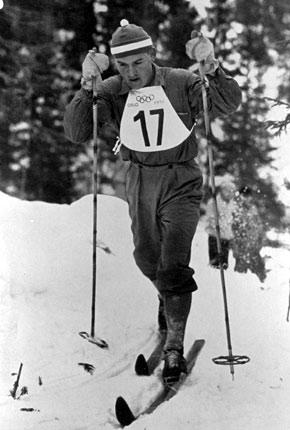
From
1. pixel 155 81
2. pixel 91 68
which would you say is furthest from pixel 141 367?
pixel 91 68

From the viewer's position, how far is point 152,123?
2.84 m

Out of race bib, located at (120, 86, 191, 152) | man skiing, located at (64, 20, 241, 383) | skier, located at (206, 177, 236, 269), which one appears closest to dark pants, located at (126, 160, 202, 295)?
man skiing, located at (64, 20, 241, 383)

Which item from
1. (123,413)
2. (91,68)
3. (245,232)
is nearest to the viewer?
(123,413)

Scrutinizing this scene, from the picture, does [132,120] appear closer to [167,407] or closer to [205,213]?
[167,407]

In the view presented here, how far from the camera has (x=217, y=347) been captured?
2.89 m

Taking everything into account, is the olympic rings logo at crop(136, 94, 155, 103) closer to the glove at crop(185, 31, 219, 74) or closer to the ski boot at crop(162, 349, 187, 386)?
the glove at crop(185, 31, 219, 74)

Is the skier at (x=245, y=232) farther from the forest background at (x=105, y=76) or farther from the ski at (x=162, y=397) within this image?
the ski at (x=162, y=397)

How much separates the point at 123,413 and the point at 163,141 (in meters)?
1.26

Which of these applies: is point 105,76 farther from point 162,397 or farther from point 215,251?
point 162,397

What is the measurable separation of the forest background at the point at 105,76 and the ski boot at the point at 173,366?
1.85 m

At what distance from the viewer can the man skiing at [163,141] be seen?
2762 mm

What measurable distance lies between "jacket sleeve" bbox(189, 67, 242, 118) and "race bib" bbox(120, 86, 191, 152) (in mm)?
151

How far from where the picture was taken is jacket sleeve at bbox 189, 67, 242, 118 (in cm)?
266

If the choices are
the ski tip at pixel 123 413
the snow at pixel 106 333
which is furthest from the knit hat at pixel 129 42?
the ski tip at pixel 123 413
